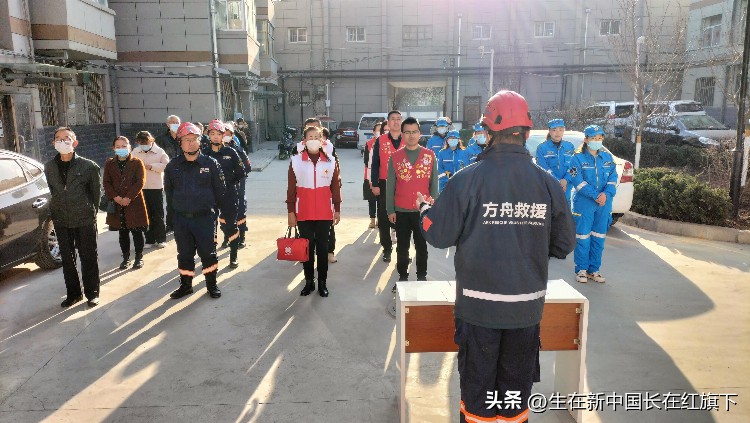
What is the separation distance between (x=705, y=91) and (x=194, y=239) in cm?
3020

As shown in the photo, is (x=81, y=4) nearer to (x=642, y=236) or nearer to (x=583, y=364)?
(x=642, y=236)

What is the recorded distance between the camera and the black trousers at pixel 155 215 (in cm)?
805

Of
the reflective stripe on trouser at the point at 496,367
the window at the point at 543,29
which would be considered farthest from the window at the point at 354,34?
the reflective stripe on trouser at the point at 496,367

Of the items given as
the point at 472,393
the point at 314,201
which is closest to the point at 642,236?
the point at 314,201

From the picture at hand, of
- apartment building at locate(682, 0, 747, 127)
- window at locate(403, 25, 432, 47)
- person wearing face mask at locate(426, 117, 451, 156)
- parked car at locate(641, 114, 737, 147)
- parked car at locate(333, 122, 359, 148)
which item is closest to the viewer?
person wearing face mask at locate(426, 117, 451, 156)

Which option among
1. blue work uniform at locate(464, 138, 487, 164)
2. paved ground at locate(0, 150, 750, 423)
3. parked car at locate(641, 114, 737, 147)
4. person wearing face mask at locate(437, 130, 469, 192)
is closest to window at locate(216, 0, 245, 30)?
person wearing face mask at locate(437, 130, 469, 192)

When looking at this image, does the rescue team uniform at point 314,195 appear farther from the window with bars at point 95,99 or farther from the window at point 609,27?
the window at point 609,27

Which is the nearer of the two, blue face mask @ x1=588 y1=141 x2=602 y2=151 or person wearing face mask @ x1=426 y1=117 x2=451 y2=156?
blue face mask @ x1=588 y1=141 x2=602 y2=151

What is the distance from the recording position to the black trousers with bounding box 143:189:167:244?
26.4ft

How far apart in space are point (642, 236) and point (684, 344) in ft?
14.9

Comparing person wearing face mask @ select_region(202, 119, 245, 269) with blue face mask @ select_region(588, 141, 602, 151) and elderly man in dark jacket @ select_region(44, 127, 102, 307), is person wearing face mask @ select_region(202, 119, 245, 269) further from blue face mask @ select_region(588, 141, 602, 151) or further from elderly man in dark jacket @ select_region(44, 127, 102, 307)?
blue face mask @ select_region(588, 141, 602, 151)

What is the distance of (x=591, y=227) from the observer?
6.59m

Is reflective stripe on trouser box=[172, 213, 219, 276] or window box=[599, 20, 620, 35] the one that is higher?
window box=[599, 20, 620, 35]

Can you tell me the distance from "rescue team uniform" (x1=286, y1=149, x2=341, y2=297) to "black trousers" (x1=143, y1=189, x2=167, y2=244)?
10.1 feet
